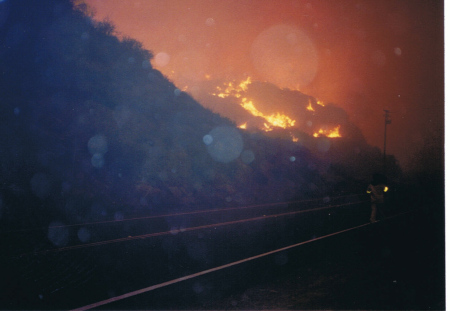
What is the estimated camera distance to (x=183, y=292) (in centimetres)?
539

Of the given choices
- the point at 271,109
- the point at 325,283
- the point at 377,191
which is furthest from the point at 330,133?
the point at 325,283

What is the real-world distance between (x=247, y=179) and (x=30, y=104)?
1896cm

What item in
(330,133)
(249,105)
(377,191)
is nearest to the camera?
(377,191)

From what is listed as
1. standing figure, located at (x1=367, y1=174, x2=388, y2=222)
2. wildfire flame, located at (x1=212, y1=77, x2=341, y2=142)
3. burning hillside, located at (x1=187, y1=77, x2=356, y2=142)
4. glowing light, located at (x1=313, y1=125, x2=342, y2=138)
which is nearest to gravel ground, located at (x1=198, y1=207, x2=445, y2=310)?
standing figure, located at (x1=367, y1=174, x2=388, y2=222)

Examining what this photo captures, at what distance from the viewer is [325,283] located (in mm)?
5773

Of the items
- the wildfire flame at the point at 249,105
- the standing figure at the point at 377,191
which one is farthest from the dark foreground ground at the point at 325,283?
the wildfire flame at the point at 249,105

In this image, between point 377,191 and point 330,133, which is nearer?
point 377,191

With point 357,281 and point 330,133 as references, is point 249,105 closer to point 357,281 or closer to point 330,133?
point 330,133

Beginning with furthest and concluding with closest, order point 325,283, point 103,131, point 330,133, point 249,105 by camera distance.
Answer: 1. point 330,133
2. point 249,105
3. point 103,131
4. point 325,283

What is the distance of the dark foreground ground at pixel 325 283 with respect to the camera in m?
4.88

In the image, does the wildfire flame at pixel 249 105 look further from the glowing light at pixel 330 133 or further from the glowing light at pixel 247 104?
the glowing light at pixel 330 133

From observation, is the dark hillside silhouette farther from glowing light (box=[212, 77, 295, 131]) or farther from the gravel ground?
glowing light (box=[212, 77, 295, 131])

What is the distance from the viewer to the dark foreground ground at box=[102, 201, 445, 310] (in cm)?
488

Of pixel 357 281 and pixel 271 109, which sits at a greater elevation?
pixel 271 109
